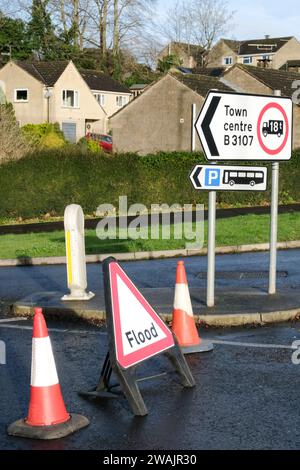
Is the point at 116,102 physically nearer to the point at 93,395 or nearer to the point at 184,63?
the point at 184,63

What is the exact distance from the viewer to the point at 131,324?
6.14m

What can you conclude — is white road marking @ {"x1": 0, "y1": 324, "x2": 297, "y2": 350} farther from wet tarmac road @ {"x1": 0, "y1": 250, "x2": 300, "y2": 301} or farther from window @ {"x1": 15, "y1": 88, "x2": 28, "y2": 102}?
window @ {"x1": 15, "y1": 88, "x2": 28, "y2": 102}

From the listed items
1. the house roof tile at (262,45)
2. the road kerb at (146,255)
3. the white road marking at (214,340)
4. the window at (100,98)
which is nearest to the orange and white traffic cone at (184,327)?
the white road marking at (214,340)

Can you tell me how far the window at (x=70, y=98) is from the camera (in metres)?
69.4

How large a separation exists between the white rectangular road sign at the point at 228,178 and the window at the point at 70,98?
61.1m

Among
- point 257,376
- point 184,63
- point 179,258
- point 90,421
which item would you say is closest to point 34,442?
point 90,421

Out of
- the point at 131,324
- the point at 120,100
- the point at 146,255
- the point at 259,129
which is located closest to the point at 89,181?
the point at 146,255

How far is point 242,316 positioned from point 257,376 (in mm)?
2212

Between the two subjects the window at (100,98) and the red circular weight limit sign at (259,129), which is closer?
the red circular weight limit sign at (259,129)

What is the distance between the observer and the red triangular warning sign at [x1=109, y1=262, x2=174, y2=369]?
Result: 19.7 ft

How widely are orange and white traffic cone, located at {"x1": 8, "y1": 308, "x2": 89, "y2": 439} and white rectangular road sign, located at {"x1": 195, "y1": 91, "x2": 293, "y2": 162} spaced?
172 inches

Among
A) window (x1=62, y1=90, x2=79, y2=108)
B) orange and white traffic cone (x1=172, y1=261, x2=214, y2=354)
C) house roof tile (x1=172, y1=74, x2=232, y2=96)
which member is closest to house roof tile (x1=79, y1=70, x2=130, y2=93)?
window (x1=62, y1=90, x2=79, y2=108)

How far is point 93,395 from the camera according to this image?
250 inches

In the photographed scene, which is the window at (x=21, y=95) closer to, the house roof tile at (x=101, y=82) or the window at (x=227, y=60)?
the house roof tile at (x=101, y=82)
